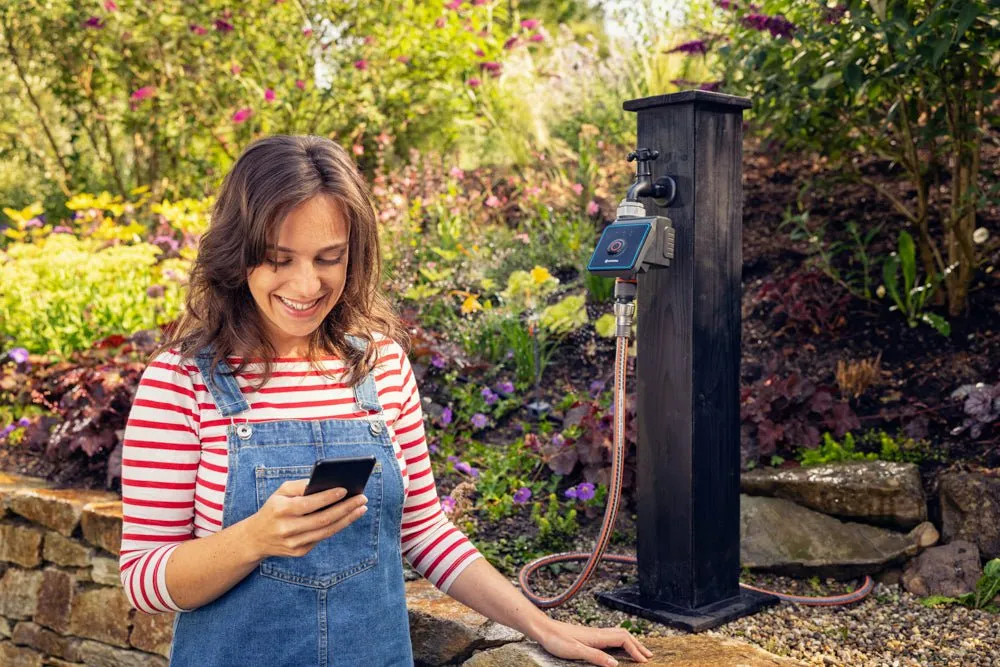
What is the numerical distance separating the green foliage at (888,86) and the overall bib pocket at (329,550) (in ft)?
6.92

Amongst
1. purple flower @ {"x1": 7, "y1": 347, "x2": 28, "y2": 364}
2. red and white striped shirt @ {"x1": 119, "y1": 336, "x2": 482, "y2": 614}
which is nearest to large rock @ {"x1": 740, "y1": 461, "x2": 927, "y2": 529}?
red and white striped shirt @ {"x1": 119, "y1": 336, "x2": 482, "y2": 614}

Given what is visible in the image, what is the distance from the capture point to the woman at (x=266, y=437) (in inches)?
60.7

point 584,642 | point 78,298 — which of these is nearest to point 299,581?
point 584,642

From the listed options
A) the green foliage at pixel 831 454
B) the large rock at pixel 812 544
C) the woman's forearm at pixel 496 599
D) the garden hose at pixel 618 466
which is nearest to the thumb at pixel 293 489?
the woman's forearm at pixel 496 599

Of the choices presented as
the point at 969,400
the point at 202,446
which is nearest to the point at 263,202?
the point at 202,446

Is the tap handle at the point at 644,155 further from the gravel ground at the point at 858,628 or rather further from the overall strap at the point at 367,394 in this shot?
the gravel ground at the point at 858,628

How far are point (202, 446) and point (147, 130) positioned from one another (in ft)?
20.5

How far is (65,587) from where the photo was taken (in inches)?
136

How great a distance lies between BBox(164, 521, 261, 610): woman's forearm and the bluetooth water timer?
102 centimetres

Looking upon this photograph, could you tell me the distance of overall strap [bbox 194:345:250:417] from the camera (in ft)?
5.21

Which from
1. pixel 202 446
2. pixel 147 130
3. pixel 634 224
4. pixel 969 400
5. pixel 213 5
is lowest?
pixel 969 400

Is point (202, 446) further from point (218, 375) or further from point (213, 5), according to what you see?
point (213, 5)

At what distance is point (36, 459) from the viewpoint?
3.96 m

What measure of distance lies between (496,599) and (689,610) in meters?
0.70
